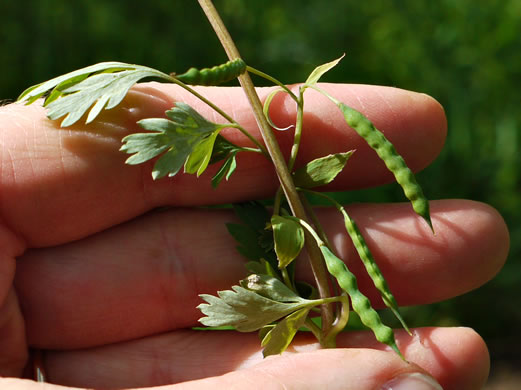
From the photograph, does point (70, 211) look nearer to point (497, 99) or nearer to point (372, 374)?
point (372, 374)

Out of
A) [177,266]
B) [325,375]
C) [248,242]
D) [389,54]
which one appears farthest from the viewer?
[389,54]

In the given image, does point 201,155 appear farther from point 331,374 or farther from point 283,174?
point 331,374

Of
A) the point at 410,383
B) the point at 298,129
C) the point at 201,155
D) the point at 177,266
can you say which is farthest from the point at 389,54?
the point at 410,383

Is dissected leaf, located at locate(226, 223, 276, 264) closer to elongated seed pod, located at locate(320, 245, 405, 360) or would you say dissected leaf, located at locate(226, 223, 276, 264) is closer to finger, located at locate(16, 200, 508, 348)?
finger, located at locate(16, 200, 508, 348)

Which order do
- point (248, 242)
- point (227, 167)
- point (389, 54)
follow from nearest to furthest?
1. point (227, 167)
2. point (248, 242)
3. point (389, 54)

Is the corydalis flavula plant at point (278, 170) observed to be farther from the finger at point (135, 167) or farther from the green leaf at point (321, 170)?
the finger at point (135, 167)
